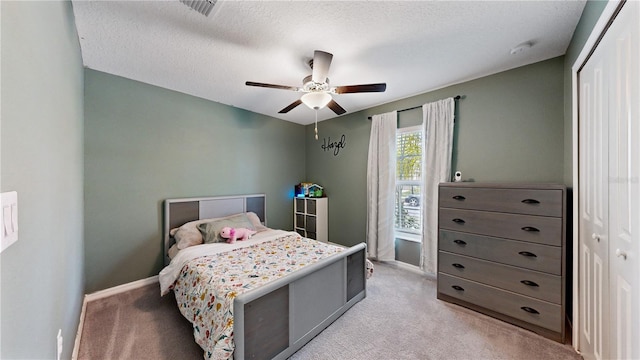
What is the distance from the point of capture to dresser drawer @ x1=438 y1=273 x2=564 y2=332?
1.90 meters

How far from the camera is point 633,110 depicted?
3.54ft

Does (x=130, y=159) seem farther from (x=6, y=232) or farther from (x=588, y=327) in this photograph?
(x=588, y=327)

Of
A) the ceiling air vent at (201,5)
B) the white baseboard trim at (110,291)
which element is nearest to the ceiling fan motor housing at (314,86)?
the ceiling air vent at (201,5)

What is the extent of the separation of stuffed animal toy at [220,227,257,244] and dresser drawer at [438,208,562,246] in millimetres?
2234

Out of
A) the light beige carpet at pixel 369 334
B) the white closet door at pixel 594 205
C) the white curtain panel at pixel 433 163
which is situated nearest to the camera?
the white closet door at pixel 594 205

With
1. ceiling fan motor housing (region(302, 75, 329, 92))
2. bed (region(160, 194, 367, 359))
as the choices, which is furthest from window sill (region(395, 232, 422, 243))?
ceiling fan motor housing (region(302, 75, 329, 92))

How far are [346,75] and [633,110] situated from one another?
6.91 ft

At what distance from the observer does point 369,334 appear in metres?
1.99

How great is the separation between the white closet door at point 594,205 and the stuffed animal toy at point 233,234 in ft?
9.83

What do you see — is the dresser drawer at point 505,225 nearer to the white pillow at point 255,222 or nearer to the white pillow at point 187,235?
the white pillow at point 255,222

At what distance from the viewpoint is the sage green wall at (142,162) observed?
2525 mm

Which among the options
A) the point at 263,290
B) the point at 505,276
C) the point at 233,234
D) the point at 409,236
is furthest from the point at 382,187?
the point at 263,290

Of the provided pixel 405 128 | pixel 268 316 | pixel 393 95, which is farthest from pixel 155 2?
pixel 405 128

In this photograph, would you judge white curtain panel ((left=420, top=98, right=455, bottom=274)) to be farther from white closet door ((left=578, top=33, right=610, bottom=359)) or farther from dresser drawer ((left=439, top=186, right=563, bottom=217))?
white closet door ((left=578, top=33, right=610, bottom=359))
